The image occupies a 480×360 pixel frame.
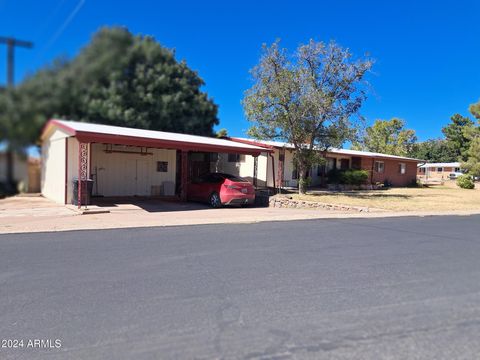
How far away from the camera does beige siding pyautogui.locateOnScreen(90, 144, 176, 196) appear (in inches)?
632

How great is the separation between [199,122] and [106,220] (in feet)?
30.2

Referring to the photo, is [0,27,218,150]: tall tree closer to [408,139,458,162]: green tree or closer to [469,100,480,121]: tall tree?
[469,100,480,121]: tall tree

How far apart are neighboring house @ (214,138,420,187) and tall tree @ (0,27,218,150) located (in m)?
16.4

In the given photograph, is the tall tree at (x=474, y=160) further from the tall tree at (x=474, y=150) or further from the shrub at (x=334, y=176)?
the shrub at (x=334, y=176)

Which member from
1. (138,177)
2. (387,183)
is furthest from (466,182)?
(138,177)

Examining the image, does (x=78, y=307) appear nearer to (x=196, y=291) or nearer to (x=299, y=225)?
(x=196, y=291)

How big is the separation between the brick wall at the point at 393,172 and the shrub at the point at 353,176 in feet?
11.0

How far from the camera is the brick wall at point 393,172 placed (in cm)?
3226

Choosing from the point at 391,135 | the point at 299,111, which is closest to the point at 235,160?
the point at 299,111

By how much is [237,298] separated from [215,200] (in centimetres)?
1132

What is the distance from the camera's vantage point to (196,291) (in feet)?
15.7

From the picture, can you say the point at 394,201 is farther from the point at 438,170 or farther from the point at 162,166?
the point at 438,170

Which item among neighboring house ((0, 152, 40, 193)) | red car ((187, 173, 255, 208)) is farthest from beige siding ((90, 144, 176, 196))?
neighboring house ((0, 152, 40, 193))

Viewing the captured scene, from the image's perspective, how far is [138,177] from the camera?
17.8m
